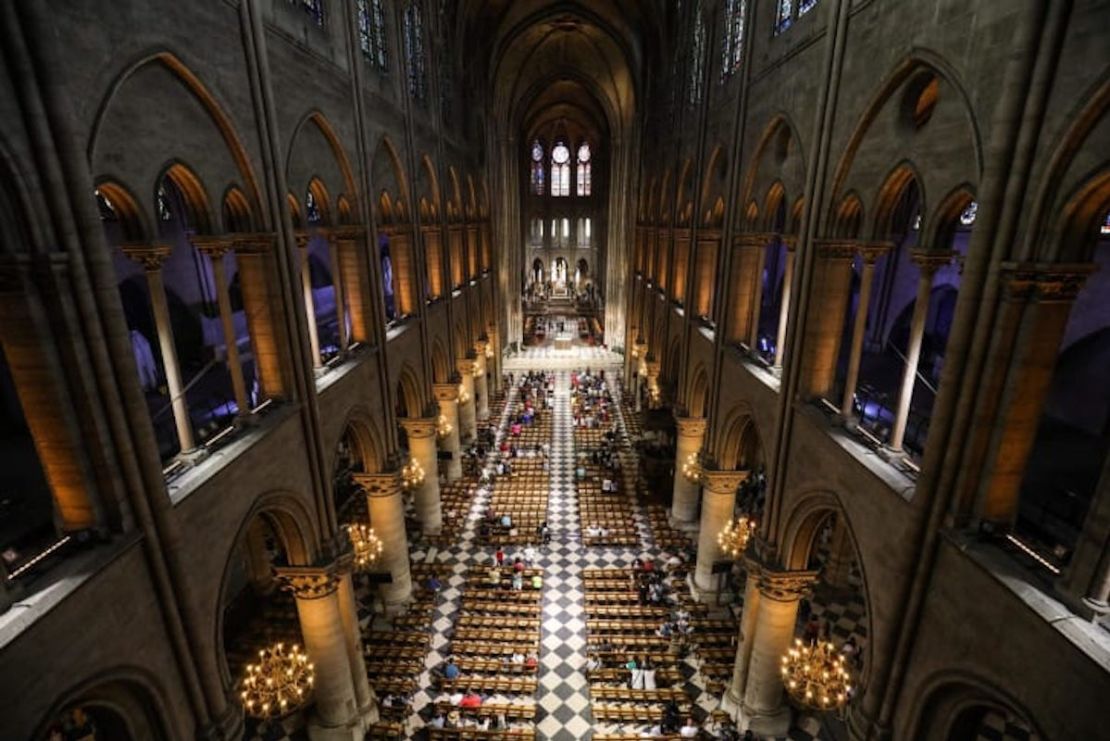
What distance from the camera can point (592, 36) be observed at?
Result: 3534 cm

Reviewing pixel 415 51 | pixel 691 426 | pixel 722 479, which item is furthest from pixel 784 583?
pixel 415 51

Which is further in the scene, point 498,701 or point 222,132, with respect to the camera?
point 498,701

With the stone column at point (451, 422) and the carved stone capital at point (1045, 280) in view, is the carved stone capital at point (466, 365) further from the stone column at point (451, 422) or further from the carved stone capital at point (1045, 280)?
the carved stone capital at point (1045, 280)

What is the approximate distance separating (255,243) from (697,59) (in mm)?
15687

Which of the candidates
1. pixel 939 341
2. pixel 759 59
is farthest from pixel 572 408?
pixel 759 59

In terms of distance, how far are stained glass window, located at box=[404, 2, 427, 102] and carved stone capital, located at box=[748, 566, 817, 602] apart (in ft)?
53.2

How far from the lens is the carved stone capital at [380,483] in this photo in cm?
1462

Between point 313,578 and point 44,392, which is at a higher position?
point 44,392

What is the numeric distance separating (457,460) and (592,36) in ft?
92.7

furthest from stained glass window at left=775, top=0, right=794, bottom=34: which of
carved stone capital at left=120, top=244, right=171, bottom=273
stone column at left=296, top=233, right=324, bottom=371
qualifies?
carved stone capital at left=120, top=244, right=171, bottom=273

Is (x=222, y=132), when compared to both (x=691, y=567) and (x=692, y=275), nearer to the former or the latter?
(x=692, y=275)

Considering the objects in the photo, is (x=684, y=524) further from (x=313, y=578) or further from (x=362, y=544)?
(x=313, y=578)

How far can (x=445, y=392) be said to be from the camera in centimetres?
2173

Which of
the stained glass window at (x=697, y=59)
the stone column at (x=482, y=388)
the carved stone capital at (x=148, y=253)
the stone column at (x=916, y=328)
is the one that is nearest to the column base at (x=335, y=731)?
the carved stone capital at (x=148, y=253)
